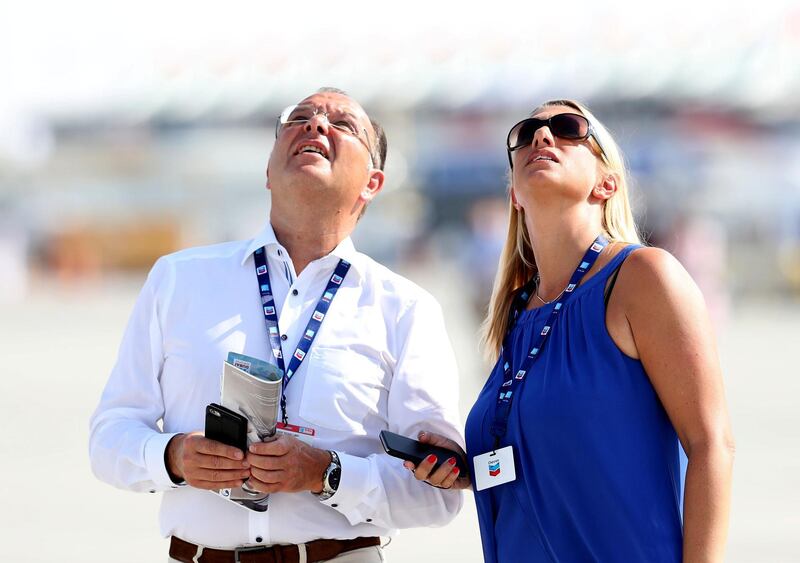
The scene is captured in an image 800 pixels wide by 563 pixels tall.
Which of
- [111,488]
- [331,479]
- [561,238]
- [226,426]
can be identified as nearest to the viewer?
[226,426]

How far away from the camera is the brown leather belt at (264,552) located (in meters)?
3.06

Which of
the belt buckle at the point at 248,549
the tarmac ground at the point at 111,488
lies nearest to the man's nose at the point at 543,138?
the belt buckle at the point at 248,549

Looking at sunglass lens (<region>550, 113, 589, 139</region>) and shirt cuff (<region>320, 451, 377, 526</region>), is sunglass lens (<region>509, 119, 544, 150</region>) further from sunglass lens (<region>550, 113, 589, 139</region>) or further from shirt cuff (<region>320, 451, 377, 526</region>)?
shirt cuff (<region>320, 451, 377, 526</region>)

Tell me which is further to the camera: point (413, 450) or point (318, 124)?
point (318, 124)

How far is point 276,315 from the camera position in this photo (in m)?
3.28

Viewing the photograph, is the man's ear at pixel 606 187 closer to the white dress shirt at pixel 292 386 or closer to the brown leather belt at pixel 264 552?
the white dress shirt at pixel 292 386

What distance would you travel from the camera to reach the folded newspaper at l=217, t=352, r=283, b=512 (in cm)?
268

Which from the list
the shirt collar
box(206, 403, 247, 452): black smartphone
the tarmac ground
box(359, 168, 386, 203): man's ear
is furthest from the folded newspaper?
the tarmac ground

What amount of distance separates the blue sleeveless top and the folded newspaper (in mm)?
684

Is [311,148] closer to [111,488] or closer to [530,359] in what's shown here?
[530,359]

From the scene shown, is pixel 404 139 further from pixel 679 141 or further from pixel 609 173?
pixel 609 173

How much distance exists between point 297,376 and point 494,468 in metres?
0.67

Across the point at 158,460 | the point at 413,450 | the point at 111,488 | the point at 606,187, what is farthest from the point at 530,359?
the point at 111,488

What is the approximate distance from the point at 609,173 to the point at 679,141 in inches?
2711
